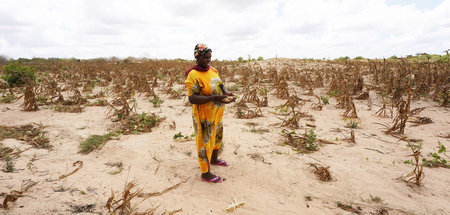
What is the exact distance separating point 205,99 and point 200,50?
520 millimetres

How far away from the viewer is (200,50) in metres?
2.40

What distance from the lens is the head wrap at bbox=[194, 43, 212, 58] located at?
94.6 inches

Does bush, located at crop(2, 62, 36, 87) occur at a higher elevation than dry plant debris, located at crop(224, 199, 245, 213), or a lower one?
higher

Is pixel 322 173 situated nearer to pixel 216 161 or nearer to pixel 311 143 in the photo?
Result: pixel 311 143

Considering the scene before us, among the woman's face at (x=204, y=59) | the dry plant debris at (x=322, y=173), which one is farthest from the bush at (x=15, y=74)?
the dry plant debris at (x=322, y=173)

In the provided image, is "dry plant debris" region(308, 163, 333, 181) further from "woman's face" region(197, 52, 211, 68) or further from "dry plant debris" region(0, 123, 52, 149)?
"dry plant debris" region(0, 123, 52, 149)

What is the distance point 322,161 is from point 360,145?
40.2 inches

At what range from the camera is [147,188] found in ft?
9.30

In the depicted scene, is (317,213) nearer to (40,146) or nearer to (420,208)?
(420,208)

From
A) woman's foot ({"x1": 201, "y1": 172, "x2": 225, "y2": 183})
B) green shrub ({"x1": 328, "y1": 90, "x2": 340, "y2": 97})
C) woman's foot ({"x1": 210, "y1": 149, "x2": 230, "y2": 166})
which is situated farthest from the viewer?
green shrub ({"x1": 328, "y1": 90, "x2": 340, "y2": 97})

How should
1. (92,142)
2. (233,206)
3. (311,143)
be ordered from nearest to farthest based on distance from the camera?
(233,206)
(311,143)
(92,142)

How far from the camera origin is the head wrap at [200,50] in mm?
2402

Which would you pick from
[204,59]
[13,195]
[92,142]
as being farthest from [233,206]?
[92,142]

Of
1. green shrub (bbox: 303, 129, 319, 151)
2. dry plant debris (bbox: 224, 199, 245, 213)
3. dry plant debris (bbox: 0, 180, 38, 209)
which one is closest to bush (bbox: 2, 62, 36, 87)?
dry plant debris (bbox: 0, 180, 38, 209)
